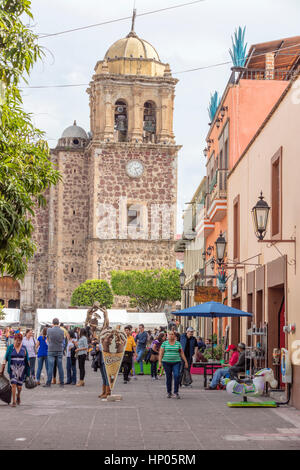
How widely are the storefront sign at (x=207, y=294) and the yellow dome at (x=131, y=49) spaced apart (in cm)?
4169

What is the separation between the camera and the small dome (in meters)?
67.0

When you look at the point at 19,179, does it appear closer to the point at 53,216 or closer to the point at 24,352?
the point at 24,352

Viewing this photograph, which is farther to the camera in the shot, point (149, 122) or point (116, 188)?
point (149, 122)

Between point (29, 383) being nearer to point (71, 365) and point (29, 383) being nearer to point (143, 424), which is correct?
point (143, 424)

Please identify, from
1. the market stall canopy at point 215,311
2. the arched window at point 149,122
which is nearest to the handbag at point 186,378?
the market stall canopy at point 215,311

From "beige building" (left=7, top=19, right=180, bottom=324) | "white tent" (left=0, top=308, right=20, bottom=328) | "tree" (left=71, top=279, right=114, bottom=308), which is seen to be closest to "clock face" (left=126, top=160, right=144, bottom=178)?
"beige building" (left=7, top=19, right=180, bottom=324)

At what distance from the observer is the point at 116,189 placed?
2502 inches

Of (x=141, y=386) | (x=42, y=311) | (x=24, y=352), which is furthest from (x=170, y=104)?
(x=24, y=352)

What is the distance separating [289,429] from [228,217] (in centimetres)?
1443

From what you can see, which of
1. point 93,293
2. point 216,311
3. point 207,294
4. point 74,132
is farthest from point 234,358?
point 74,132

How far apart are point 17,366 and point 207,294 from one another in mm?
11064

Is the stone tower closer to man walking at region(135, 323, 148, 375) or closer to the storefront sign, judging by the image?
man walking at region(135, 323, 148, 375)

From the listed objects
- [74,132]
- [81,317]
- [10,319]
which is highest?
[74,132]

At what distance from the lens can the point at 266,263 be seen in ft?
61.4
